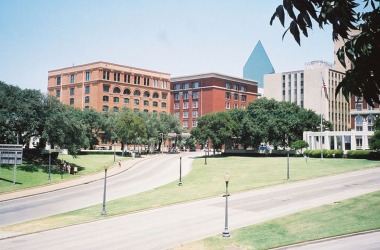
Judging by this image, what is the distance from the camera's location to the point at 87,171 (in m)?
56.8

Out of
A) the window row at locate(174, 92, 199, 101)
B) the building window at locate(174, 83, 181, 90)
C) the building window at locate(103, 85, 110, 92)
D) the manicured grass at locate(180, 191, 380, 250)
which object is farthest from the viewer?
the building window at locate(174, 83, 181, 90)

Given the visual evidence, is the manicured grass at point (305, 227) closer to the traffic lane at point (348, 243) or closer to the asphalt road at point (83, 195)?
the traffic lane at point (348, 243)

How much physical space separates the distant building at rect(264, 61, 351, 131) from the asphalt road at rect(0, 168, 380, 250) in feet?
282

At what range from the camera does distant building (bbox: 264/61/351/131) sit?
387ft

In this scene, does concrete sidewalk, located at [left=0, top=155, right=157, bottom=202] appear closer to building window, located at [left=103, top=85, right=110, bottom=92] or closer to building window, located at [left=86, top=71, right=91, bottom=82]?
building window, located at [left=103, top=85, right=110, bottom=92]

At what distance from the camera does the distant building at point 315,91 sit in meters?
118

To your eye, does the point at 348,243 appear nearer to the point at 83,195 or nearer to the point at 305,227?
the point at 305,227

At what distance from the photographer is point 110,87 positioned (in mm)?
108562

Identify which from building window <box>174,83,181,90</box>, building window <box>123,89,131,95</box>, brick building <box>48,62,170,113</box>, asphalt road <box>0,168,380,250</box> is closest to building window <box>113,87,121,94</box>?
brick building <box>48,62,170,113</box>

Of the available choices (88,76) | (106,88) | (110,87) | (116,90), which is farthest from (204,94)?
(88,76)

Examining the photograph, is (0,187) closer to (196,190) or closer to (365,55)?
(196,190)

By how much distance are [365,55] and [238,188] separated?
34573 millimetres

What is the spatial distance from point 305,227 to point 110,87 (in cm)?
9378

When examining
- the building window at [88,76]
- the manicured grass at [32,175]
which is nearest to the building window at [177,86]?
the building window at [88,76]
